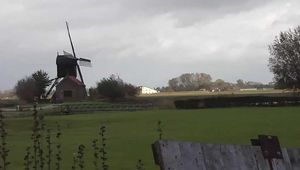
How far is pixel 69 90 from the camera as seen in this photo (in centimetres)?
8819

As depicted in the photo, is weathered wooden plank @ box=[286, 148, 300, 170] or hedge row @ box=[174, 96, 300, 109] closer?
weathered wooden plank @ box=[286, 148, 300, 170]

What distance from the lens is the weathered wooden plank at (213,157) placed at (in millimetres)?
3455

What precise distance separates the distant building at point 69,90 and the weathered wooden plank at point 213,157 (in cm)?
8455

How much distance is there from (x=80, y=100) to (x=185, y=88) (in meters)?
71.6

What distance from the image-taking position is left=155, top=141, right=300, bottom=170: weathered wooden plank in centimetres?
346

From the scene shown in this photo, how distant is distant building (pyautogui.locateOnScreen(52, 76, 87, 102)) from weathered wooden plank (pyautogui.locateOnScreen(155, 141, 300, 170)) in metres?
84.6

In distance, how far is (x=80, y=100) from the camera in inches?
3524

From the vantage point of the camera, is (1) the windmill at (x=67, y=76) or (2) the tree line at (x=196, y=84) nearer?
(1) the windmill at (x=67, y=76)

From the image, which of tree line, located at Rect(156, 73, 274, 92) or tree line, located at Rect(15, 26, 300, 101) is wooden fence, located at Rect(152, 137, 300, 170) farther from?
tree line, located at Rect(156, 73, 274, 92)

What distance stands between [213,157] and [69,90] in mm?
85637

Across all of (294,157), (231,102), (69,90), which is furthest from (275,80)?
(294,157)

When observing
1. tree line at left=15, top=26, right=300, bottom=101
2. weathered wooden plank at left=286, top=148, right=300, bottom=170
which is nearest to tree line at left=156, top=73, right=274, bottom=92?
tree line at left=15, top=26, right=300, bottom=101

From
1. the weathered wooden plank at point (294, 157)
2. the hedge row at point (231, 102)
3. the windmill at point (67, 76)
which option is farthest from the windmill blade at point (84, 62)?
the weathered wooden plank at point (294, 157)

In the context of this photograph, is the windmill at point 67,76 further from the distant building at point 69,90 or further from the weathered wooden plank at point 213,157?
the weathered wooden plank at point 213,157
